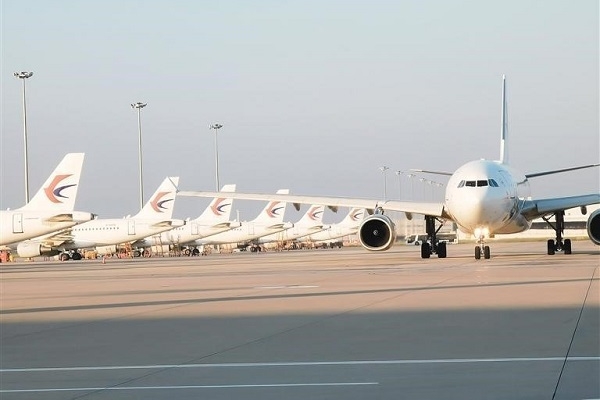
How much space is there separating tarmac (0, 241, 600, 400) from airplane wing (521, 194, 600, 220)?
57.3 ft

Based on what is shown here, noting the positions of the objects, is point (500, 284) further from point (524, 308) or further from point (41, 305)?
point (41, 305)

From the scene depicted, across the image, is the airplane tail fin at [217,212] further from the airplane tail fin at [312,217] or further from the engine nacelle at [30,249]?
the airplane tail fin at [312,217]

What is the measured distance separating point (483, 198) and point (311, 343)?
24601mm

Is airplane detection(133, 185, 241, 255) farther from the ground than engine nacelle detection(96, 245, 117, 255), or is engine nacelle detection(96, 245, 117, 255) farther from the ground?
airplane detection(133, 185, 241, 255)

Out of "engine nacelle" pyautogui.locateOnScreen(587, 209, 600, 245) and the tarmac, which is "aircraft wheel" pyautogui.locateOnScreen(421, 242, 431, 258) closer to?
"engine nacelle" pyautogui.locateOnScreen(587, 209, 600, 245)

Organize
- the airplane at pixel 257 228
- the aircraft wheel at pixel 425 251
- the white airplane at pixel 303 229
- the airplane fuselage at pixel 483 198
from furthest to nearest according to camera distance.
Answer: the white airplane at pixel 303 229 → the airplane at pixel 257 228 → the aircraft wheel at pixel 425 251 → the airplane fuselage at pixel 483 198

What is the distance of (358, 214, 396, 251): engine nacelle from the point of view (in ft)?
128

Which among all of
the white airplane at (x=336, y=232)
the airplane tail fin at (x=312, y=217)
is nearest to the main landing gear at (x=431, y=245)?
the airplane tail fin at (x=312, y=217)

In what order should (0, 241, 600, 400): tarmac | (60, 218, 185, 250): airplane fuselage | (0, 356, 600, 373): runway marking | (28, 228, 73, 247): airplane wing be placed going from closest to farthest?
(0, 241, 600, 400): tarmac, (0, 356, 600, 373): runway marking, (28, 228, 73, 247): airplane wing, (60, 218, 185, 250): airplane fuselage

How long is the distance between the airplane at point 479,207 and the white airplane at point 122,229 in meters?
33.6

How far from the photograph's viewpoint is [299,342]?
11.9m

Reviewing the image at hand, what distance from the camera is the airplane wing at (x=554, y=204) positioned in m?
39.2

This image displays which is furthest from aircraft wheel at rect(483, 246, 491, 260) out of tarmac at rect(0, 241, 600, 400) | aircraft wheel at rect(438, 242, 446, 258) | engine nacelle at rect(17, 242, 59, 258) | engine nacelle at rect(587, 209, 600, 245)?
Result: engine nacelle at rect(17, 242, 59, 258)

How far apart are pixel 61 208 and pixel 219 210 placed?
3806 centimetres
